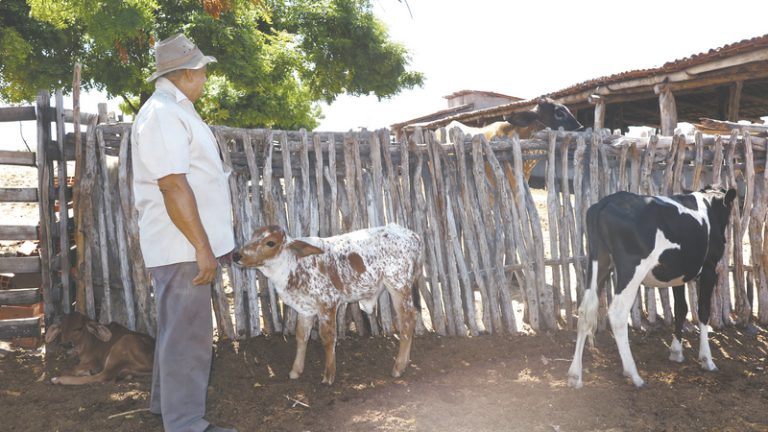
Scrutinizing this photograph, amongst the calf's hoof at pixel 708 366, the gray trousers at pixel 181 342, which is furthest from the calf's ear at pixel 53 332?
the calf's hoof at pixel 708 366

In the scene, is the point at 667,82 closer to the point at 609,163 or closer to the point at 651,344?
the point at 609,163

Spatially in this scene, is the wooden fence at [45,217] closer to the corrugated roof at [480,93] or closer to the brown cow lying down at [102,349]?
the brown cow lying down at [102,349]

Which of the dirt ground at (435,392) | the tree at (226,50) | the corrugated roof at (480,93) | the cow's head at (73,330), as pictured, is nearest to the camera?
the dirt ground at (435,392)

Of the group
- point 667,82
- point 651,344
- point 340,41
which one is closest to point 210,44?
point 340,41

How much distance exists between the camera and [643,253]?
4.09 meters

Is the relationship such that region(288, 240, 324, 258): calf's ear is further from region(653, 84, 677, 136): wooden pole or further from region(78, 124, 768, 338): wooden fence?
region(653, 84, 677, 136): wooden pole

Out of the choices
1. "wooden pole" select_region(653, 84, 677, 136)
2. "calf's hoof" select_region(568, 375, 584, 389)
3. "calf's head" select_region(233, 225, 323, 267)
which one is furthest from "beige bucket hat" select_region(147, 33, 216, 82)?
"wooden pole" select_region(653, 84, 677, 136)

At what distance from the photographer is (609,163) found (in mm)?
5539

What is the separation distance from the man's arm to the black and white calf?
278 centimetres

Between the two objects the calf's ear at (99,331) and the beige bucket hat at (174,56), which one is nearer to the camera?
the beige bucket hat at (174,56)

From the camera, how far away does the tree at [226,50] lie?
9.85 metres

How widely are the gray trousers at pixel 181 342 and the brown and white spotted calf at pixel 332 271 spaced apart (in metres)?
0.86

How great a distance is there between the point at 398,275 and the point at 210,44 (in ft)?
35.2

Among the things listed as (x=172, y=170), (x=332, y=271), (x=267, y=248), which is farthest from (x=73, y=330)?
(x=172, y=170)
